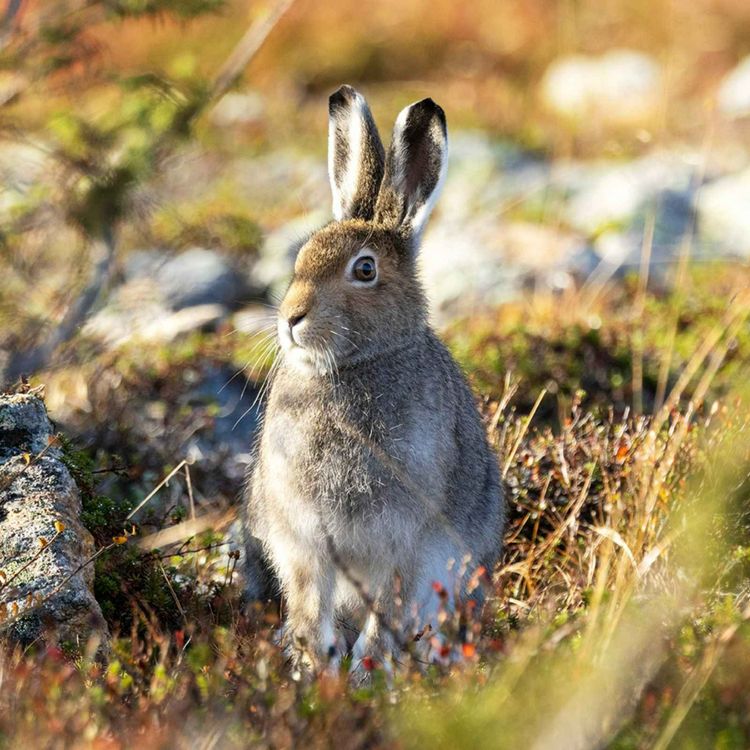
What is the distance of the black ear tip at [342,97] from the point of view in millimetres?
5512

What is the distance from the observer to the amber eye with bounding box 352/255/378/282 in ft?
16.7

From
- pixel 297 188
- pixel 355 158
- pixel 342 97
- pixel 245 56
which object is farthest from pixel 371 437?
pixel 297 188

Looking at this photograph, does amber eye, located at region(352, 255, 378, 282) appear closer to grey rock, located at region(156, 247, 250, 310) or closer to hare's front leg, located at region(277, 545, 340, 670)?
hare's front leg, located at region(277, 545, 340, 670)

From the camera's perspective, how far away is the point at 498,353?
8266 millimetres

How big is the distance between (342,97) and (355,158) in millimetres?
332

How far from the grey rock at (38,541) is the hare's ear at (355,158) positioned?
1.68 metres

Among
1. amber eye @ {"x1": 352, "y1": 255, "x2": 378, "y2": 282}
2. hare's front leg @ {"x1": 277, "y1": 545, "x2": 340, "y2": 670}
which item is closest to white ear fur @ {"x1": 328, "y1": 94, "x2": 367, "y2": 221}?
amber eye @ {"x1": 352, "y1": 255, "x2": 378, "y2": 282}

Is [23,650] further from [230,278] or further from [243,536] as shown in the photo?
[230,278]

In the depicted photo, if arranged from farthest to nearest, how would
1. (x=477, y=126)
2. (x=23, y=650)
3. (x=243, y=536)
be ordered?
1. (x=477, y=126)
2. (x=243, y=536)
3. (x=23, y=650)

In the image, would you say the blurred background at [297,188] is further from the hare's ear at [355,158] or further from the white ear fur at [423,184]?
the white ear fur at [423,184]

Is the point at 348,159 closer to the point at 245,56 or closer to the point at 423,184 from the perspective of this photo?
the point at 423,184

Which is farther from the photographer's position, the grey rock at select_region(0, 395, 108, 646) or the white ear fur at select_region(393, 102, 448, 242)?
the white ear fur at select_region(393, 102, 448, 242)

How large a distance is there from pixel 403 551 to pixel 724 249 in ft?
26.1

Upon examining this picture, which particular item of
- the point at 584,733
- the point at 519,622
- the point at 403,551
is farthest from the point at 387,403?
the point at 584,733
